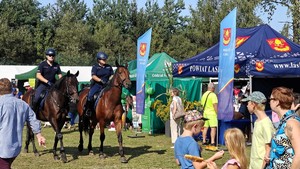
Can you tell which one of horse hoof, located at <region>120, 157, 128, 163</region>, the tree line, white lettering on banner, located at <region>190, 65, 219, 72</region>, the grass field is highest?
the tree line

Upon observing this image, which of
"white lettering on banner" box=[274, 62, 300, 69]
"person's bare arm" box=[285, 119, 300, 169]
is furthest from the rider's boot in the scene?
"person's bare arm" box=[285, 119, 300, 169]

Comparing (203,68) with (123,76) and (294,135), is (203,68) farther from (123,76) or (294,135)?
(294,135)

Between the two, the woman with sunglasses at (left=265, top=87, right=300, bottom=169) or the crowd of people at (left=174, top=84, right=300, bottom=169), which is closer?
the woman with sunglasses at (left=265, top=87, right=300, bottom=169)

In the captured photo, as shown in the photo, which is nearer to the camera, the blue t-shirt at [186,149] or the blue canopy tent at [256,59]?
the blue t-shirt at [186,149]

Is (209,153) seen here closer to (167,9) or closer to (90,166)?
(90,166)

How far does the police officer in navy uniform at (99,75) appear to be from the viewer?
1314cm

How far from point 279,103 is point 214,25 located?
44918mm

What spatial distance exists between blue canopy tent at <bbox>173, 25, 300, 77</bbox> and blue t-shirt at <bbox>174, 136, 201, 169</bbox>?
27.5 feet

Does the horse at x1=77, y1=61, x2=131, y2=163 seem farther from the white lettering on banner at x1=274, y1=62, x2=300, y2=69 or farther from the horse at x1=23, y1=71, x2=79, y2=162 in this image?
the white lettering on banner at x1=274, y1=62, x2=300, y2=69

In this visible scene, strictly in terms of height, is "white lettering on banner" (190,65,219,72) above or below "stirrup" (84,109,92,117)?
above

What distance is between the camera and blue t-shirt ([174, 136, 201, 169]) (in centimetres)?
516

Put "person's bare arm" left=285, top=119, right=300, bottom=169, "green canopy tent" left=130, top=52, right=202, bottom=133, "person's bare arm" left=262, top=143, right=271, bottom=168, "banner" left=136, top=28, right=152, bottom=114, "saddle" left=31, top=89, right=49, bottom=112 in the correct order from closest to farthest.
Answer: "person's bare arm" left=285, top=119, right=300, bottom=169 → "person's bare arm" left=262, top=143, right=271, bottom=168 → "saddle" left=31, top=89, right=49, bottom=112 → "banner" left=136, top=28, right=152, bottom=114 → "green canopy tent" left=130, top=52, right=202, bottom=133

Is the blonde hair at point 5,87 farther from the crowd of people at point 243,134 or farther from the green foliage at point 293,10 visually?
the green foliage at point 293,10

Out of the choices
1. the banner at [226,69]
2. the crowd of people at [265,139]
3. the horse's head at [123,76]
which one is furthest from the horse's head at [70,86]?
the crowd of people at [265,139]
